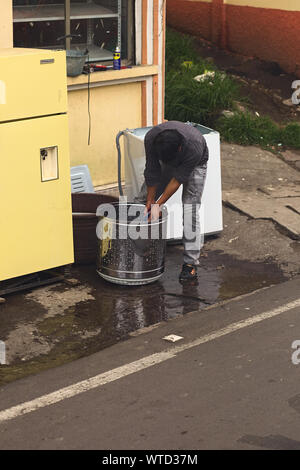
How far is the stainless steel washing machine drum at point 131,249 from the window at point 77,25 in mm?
2699

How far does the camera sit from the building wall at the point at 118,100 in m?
9.66

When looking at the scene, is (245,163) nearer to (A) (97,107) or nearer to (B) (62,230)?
(A) (97,107)

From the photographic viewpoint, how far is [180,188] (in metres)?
8.58

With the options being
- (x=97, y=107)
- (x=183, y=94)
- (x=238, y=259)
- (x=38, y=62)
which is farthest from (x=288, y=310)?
(x=183, y=94)

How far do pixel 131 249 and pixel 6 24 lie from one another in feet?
9.58

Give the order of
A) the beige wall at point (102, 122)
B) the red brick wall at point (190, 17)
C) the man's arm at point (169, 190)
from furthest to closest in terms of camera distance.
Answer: the red brick wall at point (190, 17)
the beige wall at point (102, 122)
the man's arm at point (169, 190)

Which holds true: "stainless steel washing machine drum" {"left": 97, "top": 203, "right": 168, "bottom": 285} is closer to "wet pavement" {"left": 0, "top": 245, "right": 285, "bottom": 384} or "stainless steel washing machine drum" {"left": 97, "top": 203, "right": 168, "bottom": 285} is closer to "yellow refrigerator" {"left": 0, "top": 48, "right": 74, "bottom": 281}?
"wet pavement" {"left": 0, "top": 245, "right": 285, "bottom": 384}

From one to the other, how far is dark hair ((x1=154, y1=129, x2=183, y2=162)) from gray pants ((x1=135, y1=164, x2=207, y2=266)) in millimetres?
501

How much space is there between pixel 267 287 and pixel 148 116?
3.49m

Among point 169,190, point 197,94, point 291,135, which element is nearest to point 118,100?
point 169,190

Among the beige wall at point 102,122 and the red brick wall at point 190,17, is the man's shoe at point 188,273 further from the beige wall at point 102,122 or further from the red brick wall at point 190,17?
the red brick wall at point 190,17

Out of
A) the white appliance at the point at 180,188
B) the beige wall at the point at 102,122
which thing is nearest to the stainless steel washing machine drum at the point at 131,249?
the white appliance at the point at 180,188

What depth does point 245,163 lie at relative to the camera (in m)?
11.4

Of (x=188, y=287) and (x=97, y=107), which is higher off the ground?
(x=97, y=107)
